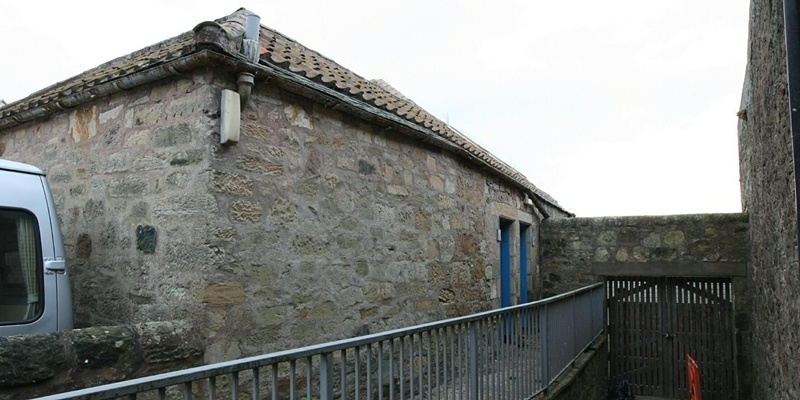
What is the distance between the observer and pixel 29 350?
266 centimetres

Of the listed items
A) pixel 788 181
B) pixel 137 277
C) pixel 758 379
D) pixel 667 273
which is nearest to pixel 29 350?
pixel 137 277

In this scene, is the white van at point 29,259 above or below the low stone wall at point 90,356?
above

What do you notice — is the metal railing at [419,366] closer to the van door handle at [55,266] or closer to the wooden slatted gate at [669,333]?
the van door handle at [55,266]

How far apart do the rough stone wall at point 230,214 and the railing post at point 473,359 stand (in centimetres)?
126

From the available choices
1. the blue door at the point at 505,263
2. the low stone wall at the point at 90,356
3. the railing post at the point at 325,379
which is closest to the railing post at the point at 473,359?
the railing post at the point at 325,379

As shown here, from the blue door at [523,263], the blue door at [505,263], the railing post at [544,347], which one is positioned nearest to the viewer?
the railing post at [544,347]

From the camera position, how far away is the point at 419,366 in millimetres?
3238

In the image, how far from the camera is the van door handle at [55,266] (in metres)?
3.50

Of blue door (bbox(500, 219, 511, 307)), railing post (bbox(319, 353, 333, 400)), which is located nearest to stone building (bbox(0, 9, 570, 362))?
railing post (bbox(319, 353, 333, 400))

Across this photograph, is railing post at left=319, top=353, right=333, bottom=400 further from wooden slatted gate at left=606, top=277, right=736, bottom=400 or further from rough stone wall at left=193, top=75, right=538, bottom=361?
wooden slatted gate at left=606, top=277, right=736, bottom=400

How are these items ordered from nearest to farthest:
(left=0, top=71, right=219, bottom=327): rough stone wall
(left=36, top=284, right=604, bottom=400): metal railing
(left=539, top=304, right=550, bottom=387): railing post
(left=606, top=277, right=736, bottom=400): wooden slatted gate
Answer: (left=36, top=284, right=604, bottom=400): metal railing, (left=0, top=71, right=219, bottom=327): rough stone wall, (left=539, top=304, right=550, bottom=387): railing post, (left=606, top=277, right=736, bottom=400): wooden slatted gate

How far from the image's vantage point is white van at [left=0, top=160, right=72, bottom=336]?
329cm

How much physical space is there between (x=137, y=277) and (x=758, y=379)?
748cm

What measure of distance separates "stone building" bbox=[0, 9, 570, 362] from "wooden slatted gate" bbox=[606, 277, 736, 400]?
5802mm
